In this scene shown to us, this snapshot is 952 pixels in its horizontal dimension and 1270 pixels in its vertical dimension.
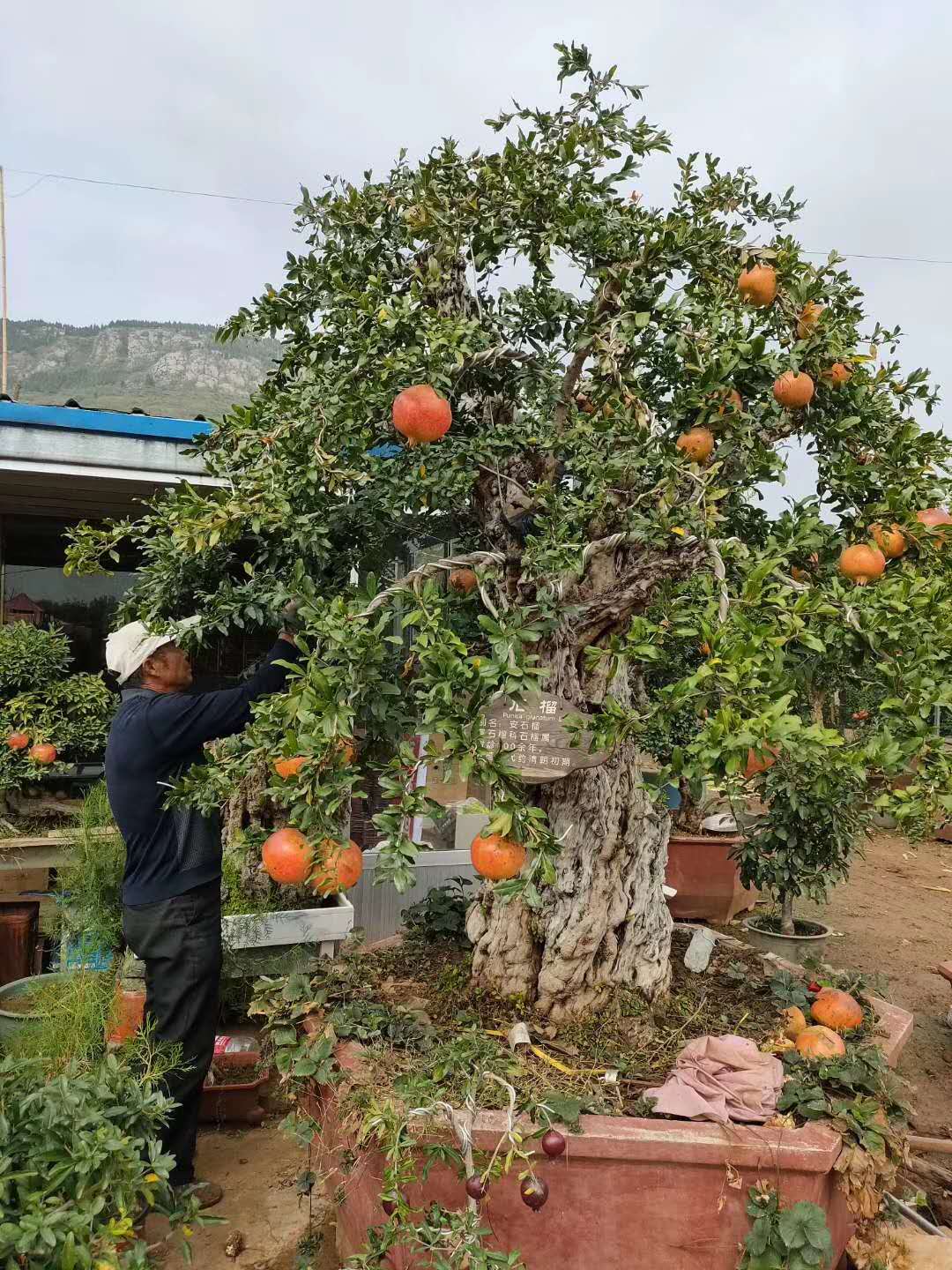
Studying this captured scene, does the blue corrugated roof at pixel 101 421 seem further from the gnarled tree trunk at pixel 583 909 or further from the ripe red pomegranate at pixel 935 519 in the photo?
the ripe red pomegranate at pixel 935 519

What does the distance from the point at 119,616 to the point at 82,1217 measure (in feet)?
6.42

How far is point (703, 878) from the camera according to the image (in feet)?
23.3

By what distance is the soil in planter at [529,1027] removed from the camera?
9.02 ft

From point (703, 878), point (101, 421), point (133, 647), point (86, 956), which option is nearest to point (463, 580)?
point (133, 647)

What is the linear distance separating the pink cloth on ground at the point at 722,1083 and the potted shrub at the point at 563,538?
123mm

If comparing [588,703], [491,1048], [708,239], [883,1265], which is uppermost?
[708,239]

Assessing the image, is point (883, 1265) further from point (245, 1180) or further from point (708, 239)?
point (708, 239)

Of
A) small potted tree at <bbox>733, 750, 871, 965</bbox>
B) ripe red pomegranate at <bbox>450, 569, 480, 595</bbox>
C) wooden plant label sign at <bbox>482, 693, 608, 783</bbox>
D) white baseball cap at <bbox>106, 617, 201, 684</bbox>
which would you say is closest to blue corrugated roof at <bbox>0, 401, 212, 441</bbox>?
white baseball cap at <bbox>106, 617, 201, 684</bbox>

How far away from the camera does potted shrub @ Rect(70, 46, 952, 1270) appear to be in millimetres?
2156

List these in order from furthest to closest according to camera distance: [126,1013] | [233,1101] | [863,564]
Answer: [233,1101] < [126,1013] < [863,564]

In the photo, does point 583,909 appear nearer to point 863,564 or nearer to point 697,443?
point 863,564

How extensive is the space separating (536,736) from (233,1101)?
7.89 ft

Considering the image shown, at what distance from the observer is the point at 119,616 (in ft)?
10.6

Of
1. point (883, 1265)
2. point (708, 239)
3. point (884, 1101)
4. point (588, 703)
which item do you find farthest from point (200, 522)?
point (883, 1265)
